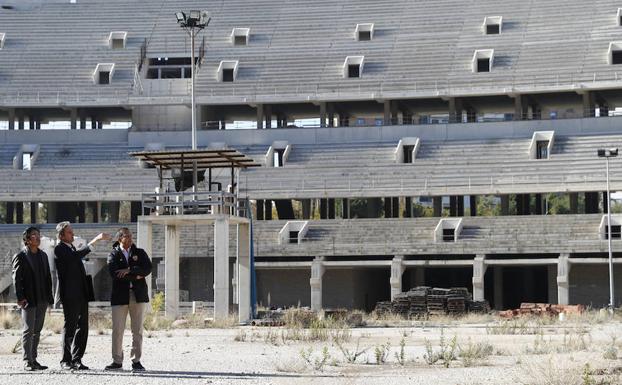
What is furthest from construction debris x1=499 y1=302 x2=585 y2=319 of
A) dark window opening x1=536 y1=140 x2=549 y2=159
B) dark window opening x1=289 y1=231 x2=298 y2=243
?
dark window opening x1=536 y1=140 x2=549 y2=159

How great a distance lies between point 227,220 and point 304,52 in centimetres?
2984

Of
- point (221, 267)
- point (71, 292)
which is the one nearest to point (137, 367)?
point (71, 292)

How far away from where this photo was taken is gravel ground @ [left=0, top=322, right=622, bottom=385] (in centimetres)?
1608

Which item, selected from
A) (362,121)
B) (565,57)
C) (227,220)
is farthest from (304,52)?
(227,220)

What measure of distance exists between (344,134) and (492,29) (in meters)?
10.8

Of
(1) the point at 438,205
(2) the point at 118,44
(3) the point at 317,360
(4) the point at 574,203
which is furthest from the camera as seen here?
(2) the point at 118,44

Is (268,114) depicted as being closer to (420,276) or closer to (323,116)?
(323,116)

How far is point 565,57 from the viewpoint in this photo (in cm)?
6222

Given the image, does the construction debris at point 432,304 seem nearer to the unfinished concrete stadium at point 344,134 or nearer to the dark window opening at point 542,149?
the unfinished concrete stadium at point 344,134

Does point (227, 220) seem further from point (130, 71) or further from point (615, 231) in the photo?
point (130, 71)

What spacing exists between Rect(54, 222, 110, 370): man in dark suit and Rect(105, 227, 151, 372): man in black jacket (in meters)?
0.42

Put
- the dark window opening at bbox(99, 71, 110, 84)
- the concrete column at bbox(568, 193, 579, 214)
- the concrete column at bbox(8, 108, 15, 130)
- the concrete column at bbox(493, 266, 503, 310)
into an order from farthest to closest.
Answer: the dark window opening at bbox(99, 71, 110, 84) → the concrete column at bbox(8, 108, 15, 130) → the concrete column at bbox(568, 193, 579, 214) → the concrete column at bbox(493, 266, 503, 310)

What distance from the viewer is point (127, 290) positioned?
1738 centimetres

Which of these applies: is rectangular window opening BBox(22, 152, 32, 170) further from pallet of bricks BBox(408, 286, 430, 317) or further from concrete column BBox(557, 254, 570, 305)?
concrete column BBox(557, 254, 570, 305)
